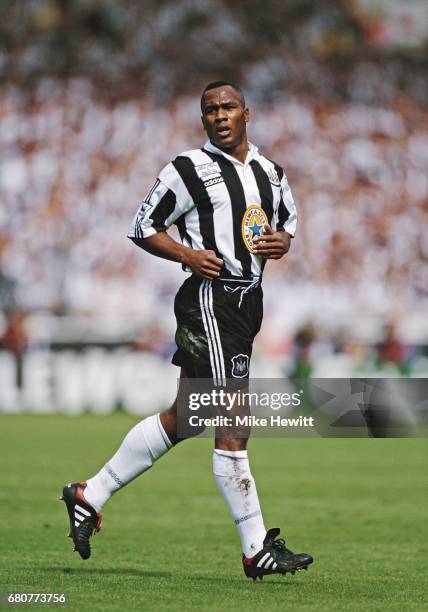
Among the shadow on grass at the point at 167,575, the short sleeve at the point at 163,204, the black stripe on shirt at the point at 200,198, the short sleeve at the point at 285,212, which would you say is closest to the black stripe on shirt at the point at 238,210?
the black stripe on shirt at the point at 200,198

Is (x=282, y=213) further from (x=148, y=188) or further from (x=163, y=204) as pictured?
(x=148, y=188)

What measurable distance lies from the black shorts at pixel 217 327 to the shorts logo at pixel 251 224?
196 mm

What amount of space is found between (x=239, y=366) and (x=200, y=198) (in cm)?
84

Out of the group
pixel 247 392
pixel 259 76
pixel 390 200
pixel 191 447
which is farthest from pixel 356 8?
pixel 247 392

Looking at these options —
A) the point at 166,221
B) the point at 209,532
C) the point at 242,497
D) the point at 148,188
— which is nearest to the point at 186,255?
the point at 166,221

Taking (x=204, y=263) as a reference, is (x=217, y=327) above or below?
below

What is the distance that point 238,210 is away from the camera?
A: 6.40 m

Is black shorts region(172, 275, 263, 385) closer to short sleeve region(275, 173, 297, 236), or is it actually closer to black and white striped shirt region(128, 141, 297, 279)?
black and white striped shirt region(128, 141, 297, 279)

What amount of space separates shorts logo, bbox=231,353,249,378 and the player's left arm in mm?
509

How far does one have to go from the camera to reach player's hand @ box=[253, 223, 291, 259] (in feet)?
21.0

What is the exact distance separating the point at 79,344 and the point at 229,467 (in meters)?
16.5

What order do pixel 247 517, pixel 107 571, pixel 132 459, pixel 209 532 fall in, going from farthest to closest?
1. pixel 209 532
2. pixel 107 571
3. pixel 132 459
4. pixel 247 517

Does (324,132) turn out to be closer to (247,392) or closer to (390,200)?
(390,200)

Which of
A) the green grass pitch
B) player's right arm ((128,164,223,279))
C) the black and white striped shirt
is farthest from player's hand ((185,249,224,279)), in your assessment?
the green grass pitch
